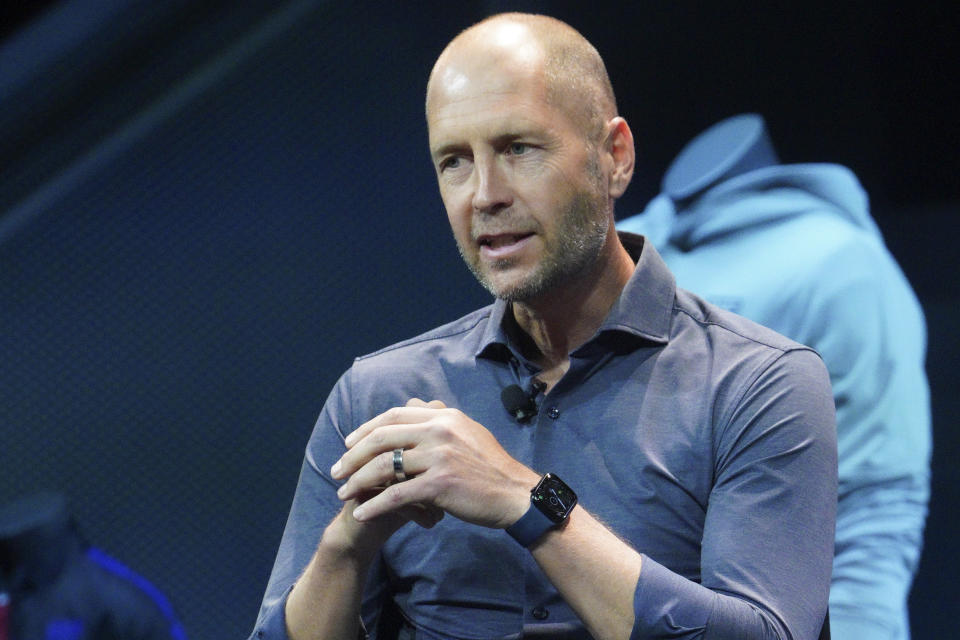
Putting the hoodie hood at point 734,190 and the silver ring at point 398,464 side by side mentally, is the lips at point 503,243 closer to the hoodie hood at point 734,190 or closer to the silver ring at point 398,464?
the silver ring at point 398,464

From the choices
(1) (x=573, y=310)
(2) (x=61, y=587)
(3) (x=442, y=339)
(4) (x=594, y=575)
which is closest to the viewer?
(4) (x=594, y=575)

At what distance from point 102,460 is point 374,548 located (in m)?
1.56

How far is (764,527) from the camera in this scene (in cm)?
120

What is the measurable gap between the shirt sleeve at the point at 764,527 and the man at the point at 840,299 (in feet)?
4.18

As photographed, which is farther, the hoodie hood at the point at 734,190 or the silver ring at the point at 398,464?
the hoodie hood at the point at 734,190

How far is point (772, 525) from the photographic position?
3.94 ft

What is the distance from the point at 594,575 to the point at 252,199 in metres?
1.79

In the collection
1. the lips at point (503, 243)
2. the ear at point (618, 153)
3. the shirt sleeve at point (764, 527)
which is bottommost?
the shirt sleeve at point (764, 527)

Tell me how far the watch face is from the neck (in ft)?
1.06

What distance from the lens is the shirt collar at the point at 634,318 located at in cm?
143

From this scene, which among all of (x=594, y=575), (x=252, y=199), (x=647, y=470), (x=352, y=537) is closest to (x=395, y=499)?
(x=352, y=537)

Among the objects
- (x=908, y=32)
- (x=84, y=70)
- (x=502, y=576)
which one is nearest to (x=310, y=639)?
(x=502, y=576)

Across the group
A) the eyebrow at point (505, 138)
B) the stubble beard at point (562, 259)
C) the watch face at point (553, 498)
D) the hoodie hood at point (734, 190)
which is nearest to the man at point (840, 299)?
the hoodie hood at point (734, 190)

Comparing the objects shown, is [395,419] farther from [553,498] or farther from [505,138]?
[505,138]
